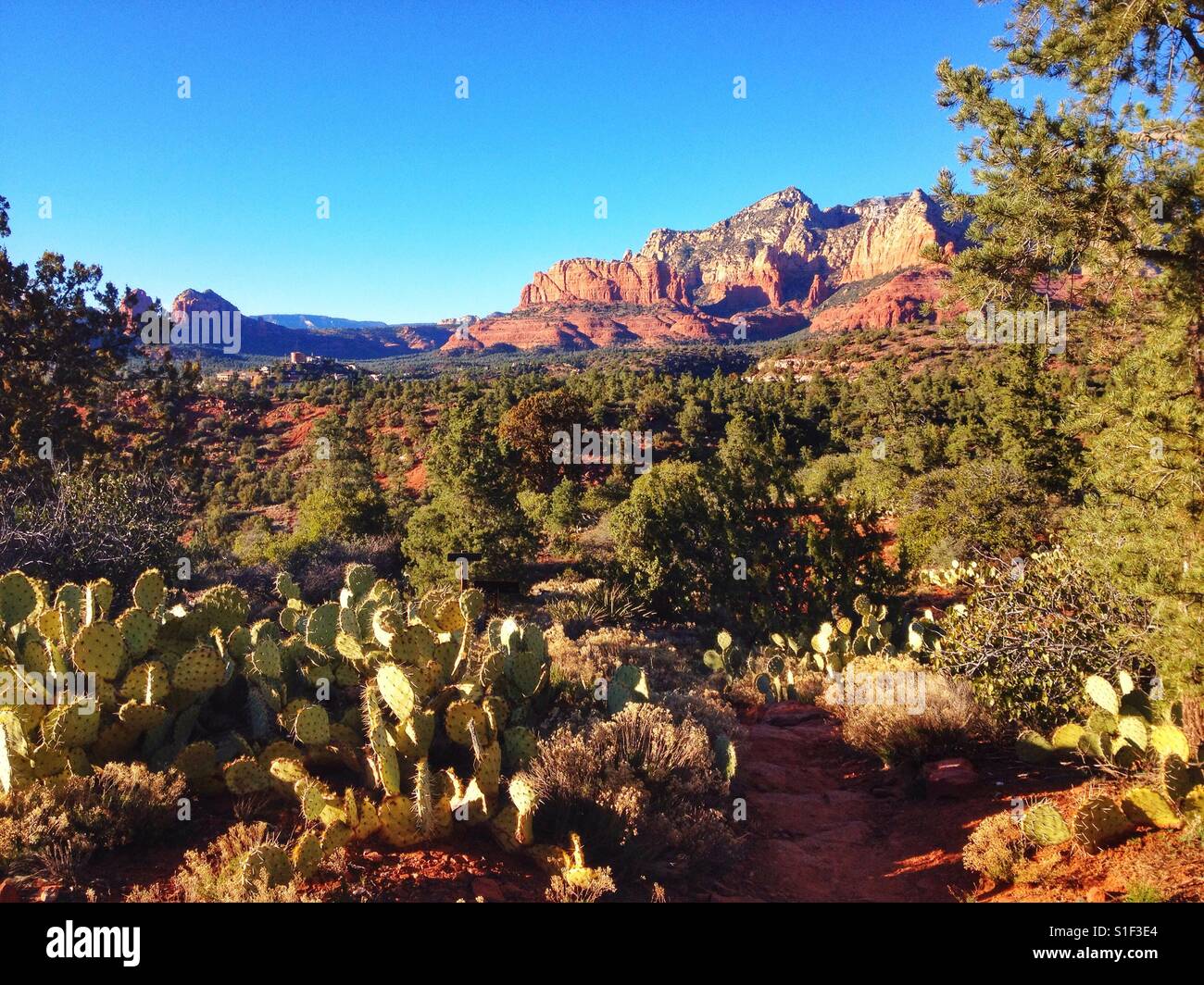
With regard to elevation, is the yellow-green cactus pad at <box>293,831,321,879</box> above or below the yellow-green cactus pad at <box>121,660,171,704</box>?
below

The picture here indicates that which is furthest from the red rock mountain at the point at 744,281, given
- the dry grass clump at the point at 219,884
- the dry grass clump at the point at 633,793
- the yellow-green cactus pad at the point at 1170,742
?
the dry grass clump at the point at 219,884

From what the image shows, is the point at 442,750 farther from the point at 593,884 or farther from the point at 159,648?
the point at 159,648

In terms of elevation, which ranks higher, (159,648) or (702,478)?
(702,478)

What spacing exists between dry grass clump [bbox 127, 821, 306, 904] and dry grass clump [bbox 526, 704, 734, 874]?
1.37 metres

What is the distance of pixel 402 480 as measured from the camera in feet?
96.7

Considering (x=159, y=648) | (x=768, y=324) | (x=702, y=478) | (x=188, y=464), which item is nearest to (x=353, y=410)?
(x=188, y=464)

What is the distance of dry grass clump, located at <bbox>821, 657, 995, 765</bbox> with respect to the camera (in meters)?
5.42

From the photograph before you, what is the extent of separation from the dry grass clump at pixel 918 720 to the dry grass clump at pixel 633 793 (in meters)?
1.72

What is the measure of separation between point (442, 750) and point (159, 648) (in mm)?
2292

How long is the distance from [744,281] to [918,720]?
156m

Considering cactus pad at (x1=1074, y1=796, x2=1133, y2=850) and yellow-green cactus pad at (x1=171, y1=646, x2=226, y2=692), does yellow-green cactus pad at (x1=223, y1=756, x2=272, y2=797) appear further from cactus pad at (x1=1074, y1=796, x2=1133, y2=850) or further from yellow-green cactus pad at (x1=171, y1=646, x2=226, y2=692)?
cactus pad at (x1=1074, y1=796, x2=1133, y2=850)

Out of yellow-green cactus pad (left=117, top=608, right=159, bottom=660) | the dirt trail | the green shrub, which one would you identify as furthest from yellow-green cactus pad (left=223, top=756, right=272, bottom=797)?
the green shrub

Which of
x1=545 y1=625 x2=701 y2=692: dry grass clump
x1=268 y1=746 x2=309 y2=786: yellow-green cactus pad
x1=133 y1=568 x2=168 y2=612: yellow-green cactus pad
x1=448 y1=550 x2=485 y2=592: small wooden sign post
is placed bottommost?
x1=545 y1=625 x2=701 y2=692: dry grass clump
